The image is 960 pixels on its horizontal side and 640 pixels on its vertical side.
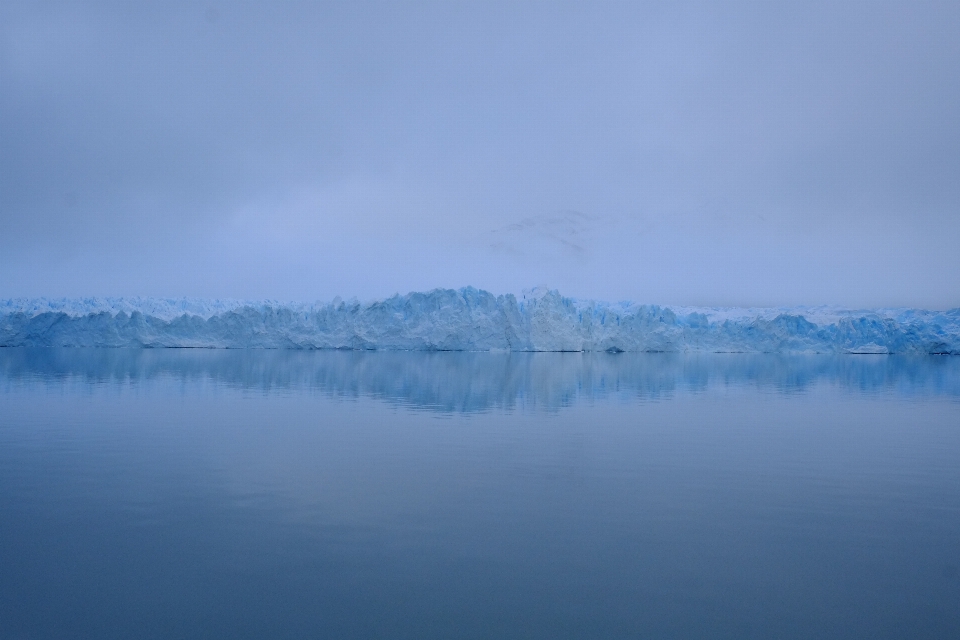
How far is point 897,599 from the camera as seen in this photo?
13.4 feet

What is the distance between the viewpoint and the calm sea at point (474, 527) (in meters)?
3.80

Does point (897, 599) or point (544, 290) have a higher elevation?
point (544, 290)

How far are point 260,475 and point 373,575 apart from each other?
326 centimetres

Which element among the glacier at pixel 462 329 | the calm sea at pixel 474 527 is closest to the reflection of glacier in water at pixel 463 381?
the calm sea at pixel 474 527

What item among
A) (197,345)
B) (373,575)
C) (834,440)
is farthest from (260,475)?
(197,345)

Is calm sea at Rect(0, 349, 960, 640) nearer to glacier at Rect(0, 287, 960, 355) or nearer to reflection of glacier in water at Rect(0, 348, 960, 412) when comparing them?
reflection of glacier in water at Rect(0, 348, 960, 412)

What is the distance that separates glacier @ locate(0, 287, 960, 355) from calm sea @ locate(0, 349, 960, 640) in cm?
2955

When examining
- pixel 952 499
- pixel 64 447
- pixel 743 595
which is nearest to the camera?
pixel 743 595

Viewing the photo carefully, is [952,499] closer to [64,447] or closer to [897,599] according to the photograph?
[897,599]

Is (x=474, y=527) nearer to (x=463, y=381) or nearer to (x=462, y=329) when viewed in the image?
(x=463, y=381)

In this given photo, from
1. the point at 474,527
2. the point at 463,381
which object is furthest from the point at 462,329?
the point at 474,527

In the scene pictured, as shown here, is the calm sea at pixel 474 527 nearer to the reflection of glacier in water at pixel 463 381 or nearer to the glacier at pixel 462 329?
the reflection of glacier in water at pixel 463 381

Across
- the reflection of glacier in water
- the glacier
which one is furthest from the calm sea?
the glacier

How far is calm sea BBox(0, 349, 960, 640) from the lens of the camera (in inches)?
149
